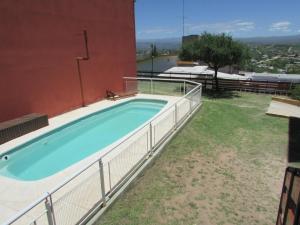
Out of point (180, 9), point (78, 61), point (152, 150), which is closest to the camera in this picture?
point (152, 150)

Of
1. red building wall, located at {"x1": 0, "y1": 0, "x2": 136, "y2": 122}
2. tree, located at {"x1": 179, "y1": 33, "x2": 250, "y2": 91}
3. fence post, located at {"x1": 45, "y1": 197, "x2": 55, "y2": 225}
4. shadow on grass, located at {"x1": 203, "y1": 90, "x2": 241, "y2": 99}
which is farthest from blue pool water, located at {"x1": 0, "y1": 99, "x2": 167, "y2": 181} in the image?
tree, located at {"x1": 179, "y1": 33, "x2": 250, "y2": 91}

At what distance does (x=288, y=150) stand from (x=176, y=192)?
406 cm

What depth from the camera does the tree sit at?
47.4 ft

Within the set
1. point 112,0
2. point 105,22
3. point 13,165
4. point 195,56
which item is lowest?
point 13,165

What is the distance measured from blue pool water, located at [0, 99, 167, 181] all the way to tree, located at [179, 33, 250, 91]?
5008 mm

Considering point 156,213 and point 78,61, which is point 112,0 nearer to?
point 78,61

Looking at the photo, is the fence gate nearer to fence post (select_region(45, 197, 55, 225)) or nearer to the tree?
fence post (select_region(45, 197, 55, 225))

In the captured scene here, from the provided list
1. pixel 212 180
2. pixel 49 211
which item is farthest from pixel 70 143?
pixel 49 211

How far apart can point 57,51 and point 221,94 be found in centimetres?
1024

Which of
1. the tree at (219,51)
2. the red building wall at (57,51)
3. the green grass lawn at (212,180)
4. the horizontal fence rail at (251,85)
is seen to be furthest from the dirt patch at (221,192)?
the horizontal fence rail at (251,85)

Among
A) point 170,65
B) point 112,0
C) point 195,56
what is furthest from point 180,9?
point 112,0

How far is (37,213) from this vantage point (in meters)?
4.48

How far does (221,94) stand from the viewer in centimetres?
1565

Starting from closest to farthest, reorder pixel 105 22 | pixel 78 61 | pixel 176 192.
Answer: pixel 176 192, pixel 78 61, pixel 105 22
